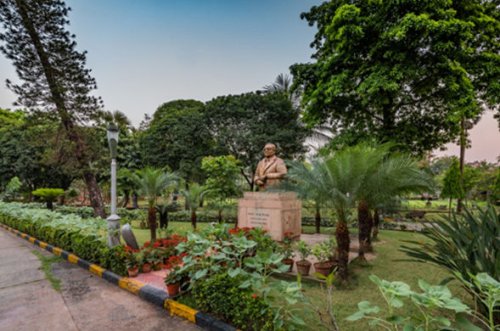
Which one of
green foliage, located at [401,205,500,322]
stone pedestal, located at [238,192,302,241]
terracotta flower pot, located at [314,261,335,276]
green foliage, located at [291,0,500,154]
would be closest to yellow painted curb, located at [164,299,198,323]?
terracotta flower pot, located at [314,261,335,276]

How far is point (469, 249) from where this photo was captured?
2662 mm

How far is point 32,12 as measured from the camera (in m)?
10.6

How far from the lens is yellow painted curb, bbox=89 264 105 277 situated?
513 centimetres

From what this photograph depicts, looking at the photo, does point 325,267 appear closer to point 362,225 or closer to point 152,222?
point 362,225

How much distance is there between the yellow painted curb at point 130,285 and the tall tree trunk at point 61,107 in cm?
906

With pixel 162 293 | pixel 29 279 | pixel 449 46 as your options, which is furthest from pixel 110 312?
pixel 449 46

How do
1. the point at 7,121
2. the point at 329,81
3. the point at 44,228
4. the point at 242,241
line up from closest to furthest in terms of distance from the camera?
the point at 242,241
the point at 44,228
the point at 329,81
the point at 7,121

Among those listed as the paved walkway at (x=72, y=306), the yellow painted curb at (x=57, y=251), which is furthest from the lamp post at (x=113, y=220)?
the yellow painted curb at (x=57, y=251)

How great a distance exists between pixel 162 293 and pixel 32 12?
517 inches

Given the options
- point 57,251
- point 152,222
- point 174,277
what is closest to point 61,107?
point 57,251

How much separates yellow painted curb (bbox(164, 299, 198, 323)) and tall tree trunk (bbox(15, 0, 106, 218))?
10.4 m

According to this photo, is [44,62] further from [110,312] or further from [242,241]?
[242,241]

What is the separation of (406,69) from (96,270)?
1058 centimetres

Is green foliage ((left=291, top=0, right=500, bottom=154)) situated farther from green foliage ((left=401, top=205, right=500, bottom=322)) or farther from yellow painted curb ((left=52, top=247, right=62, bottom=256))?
yellow painted curb ((left=52, top=247, right=62, bottom=256))
